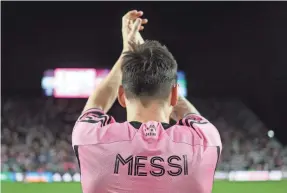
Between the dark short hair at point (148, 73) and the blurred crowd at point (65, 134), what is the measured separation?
10830 mm

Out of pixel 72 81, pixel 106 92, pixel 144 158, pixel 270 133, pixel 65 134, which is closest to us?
pixel 144 158

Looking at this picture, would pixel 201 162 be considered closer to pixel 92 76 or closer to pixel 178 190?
pixel 178 190

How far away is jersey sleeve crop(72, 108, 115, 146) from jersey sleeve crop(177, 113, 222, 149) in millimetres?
165

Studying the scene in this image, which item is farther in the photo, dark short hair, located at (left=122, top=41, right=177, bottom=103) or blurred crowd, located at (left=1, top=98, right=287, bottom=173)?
blurred crowd, located at (left=1, top=98, right=287, bottom=173)

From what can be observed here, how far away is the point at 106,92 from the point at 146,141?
0.20 m

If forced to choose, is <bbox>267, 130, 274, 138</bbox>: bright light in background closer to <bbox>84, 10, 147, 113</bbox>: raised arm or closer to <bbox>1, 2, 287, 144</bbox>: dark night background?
<bbox>1, 2, 287, 144</bbox>: dark night background

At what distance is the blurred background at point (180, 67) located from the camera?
547 inches

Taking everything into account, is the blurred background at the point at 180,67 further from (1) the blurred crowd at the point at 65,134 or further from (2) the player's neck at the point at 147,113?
(2) the player's neck at the point at 147,113

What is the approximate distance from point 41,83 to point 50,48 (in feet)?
3.32

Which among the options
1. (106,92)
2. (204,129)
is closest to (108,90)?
(106,92)

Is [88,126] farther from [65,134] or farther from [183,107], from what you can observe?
[65,134]

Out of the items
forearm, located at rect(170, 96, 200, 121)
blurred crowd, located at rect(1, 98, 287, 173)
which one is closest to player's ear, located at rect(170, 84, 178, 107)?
forearm, located at rect(170, 96, 200, 121)

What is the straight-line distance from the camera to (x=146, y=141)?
3.48 feet

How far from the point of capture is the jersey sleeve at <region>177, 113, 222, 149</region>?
109 centimetres
